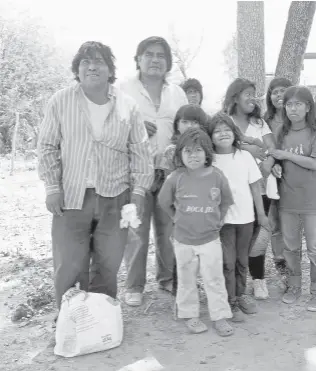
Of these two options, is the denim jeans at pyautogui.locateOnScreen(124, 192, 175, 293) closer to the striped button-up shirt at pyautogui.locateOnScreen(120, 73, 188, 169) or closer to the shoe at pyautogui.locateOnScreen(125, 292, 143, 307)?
the shoe at pyautogui.locateOnScreen(125, 292, 143, 307)

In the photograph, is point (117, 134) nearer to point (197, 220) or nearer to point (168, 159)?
point (168, 159)

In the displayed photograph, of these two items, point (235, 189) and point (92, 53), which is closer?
point (92, 53)

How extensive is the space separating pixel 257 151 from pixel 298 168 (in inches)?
13.7

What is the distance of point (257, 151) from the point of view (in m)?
3.76

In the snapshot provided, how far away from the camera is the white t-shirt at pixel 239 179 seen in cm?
353

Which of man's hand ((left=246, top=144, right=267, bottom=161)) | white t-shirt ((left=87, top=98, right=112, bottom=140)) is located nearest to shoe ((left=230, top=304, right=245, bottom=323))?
man's hand ((left=246, top=144, right=267, bottom=161))

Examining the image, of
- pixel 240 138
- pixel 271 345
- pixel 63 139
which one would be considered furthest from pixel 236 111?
pixel 271 345

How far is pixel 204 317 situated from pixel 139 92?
6.11 feet

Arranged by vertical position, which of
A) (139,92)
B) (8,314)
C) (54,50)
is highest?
(54,50)

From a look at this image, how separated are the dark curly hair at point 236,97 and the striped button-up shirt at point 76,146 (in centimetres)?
93

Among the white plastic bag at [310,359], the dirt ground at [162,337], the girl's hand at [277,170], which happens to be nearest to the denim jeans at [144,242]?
the dirt ground at [162,337]

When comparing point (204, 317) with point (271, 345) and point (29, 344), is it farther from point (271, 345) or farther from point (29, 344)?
point (29, 344)

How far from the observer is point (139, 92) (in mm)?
3893

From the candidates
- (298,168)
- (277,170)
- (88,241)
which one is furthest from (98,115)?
(298,168)
